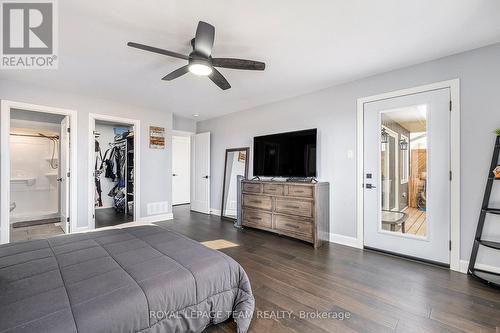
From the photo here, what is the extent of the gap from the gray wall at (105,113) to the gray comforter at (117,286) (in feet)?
8.32

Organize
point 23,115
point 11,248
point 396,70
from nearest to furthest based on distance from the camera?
point 11,248 < point 396,70 < point 23,115

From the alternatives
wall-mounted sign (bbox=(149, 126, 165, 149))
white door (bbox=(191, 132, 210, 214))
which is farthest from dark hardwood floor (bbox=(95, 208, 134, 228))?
wall-mounted sign (bbox=(149, 126, 165, 149))

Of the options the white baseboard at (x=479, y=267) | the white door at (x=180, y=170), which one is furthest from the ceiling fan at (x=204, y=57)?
the white door at (x=180, y=170)

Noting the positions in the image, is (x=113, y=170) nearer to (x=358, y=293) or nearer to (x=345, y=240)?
(x=345, y=240)

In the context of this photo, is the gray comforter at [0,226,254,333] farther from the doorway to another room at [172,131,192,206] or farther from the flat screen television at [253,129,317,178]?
the doorway to another room at [172,131,192,206]

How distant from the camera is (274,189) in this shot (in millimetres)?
3795

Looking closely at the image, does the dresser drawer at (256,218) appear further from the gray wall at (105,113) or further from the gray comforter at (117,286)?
the gray comforter at (117,286)

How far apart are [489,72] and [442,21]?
3.17 feet

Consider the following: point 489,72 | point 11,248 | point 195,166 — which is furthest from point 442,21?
point 195,166

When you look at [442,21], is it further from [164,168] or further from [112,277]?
[164,168]

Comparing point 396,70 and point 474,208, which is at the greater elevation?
point 396,70

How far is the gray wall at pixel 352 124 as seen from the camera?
2404 millimetres

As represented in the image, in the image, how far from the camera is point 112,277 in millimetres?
1232

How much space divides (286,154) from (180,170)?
4.39m
